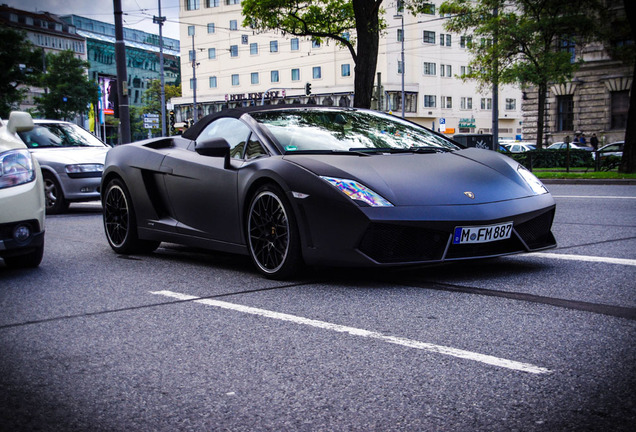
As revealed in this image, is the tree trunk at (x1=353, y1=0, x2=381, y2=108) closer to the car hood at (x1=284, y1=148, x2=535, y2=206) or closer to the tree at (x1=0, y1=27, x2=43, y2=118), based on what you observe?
the car hood at (x1=284, y1=148, x2=535, y2=206)

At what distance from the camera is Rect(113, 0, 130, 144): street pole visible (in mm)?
18250

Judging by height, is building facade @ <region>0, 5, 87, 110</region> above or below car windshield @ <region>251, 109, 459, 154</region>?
above

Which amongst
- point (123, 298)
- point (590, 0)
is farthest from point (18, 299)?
point (590, 0)

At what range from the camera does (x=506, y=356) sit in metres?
3.34

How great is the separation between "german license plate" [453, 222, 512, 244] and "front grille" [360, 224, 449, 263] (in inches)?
3.6

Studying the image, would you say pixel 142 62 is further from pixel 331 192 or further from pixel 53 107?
pixel 331 192

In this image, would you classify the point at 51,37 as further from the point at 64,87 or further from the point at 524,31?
the point at 524,31

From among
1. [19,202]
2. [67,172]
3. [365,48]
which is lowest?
[67,172]

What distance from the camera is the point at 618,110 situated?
43906 millimetres

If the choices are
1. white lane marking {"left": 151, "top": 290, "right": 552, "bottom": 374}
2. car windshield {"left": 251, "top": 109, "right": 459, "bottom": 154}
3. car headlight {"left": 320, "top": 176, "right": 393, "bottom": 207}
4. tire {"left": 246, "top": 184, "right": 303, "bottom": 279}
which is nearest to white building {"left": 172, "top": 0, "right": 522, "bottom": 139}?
car windshield {"left": 251, "top": 109, "right": 459, "bottom": 154}

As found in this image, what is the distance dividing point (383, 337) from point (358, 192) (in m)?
1.42

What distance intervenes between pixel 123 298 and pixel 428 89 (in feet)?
242

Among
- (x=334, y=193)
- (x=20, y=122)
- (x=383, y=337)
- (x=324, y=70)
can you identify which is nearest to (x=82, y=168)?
(x=20, y=122)

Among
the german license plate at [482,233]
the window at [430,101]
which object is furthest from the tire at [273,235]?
the window at [430,101]
